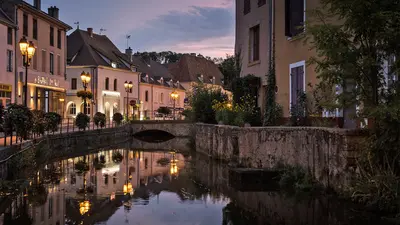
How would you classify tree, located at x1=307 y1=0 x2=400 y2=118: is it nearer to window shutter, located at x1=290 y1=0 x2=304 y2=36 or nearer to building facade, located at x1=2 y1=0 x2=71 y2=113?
window shutter, located at x1=290 y1=0 x2=304 y2=36

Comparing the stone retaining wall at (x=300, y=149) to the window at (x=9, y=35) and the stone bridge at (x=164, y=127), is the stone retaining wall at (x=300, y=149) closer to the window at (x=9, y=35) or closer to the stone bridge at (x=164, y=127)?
the window at (x=9, y=35)

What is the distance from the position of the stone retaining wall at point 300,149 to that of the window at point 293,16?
11.6 feet

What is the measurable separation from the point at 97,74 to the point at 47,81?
1460 cm

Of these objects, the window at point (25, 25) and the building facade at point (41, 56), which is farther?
the window at point (25, 25)

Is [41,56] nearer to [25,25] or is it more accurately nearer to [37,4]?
[25,25]

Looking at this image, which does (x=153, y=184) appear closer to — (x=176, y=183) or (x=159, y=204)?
(x=176, y=183)

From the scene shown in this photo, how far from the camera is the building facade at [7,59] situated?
1104 inches

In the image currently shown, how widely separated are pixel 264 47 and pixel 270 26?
3.44ft

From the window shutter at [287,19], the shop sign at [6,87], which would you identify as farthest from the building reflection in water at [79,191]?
the shop sign at [6,87]

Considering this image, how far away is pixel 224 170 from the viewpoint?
1667cm

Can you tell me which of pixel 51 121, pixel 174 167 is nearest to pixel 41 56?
pixel 51 121

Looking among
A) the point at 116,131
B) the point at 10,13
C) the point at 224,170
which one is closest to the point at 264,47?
the point at 224,170

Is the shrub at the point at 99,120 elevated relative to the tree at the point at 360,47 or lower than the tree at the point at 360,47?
lower

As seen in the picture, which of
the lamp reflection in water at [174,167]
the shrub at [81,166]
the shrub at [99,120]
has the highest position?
the shrub at [99,120]
